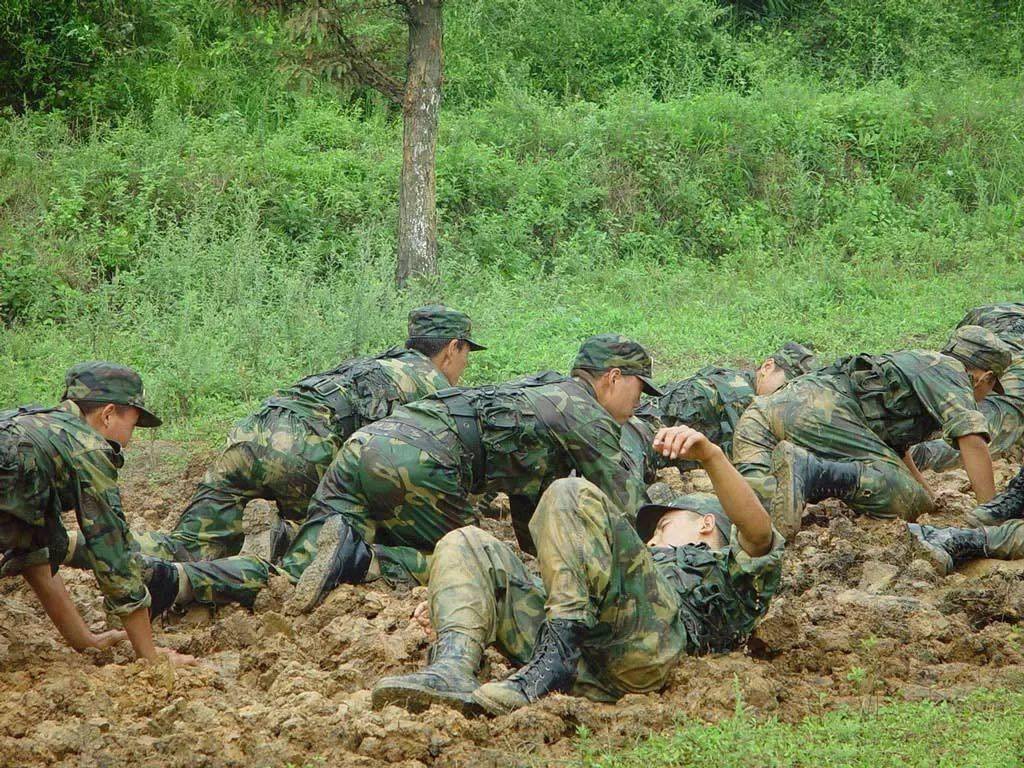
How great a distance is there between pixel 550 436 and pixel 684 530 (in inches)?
36.4

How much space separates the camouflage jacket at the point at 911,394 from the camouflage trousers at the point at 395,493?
2593 mm

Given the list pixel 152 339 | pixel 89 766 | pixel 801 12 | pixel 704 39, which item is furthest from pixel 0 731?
pixel 801 12

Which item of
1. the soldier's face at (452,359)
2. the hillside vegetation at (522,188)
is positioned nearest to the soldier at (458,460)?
the soldier's face at (452,359)

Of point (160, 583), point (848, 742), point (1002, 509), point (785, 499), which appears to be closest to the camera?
point (848, 742)

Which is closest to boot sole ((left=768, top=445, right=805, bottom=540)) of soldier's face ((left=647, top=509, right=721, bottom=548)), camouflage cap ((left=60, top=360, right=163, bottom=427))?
soldier's face ((left=647, top=509, right=721, bottom=548))

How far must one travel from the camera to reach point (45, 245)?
11.9 m

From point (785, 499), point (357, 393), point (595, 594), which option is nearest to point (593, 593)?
point (595, 594)

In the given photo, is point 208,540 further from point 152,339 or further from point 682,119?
point 682,119

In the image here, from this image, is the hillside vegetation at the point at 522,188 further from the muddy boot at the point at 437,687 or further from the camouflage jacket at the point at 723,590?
the muddy boot at the point at 437,687

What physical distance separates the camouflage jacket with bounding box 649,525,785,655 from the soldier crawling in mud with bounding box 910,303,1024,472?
135 inches

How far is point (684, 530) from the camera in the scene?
17.6ft

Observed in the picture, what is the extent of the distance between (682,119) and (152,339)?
718cm

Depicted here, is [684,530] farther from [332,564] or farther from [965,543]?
[965,543]

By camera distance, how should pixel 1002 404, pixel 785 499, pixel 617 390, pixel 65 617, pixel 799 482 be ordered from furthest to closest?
pixel 1002 404 → pixel 799 482 → pixel 785 499 → pixel 617 390 → pixel 65 617
